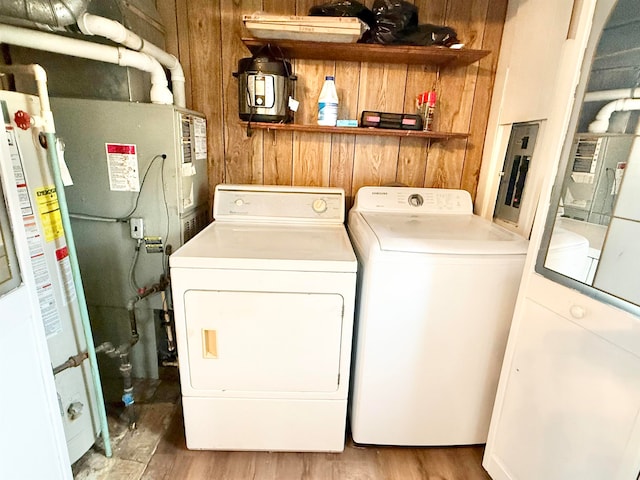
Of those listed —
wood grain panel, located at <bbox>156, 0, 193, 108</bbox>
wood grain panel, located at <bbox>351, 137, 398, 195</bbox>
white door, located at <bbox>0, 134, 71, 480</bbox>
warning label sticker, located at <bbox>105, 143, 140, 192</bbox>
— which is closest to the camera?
white door, located at <bbox>0, 134, 71, 480</bbox>

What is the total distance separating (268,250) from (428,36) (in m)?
1.34

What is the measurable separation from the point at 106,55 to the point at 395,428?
2.01 meters

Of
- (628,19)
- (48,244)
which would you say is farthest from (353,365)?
(628,19)

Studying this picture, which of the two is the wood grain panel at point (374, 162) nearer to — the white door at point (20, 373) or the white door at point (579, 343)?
the white door at point (579, 343)

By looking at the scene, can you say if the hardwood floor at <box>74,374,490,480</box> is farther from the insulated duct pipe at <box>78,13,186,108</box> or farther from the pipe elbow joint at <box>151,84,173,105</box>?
the insulated duct pipe at <box>78,13,186,108</box>

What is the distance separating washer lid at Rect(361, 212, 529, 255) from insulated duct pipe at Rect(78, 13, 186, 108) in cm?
120

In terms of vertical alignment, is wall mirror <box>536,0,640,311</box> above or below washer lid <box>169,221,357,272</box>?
above

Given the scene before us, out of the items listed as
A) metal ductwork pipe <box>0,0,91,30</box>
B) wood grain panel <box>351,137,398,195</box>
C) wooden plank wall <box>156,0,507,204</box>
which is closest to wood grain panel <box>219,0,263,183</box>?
wooden plank wall <box>156,0,507,204</box>

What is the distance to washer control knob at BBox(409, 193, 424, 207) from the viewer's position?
1955 millimetres

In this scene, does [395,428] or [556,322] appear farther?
[395,428]

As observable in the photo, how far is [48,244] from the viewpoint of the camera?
120 cm

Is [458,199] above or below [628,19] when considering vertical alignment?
below

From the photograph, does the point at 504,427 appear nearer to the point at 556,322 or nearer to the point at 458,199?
the point at 556,322

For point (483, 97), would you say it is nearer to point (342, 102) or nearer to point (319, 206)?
point (342, 102)
